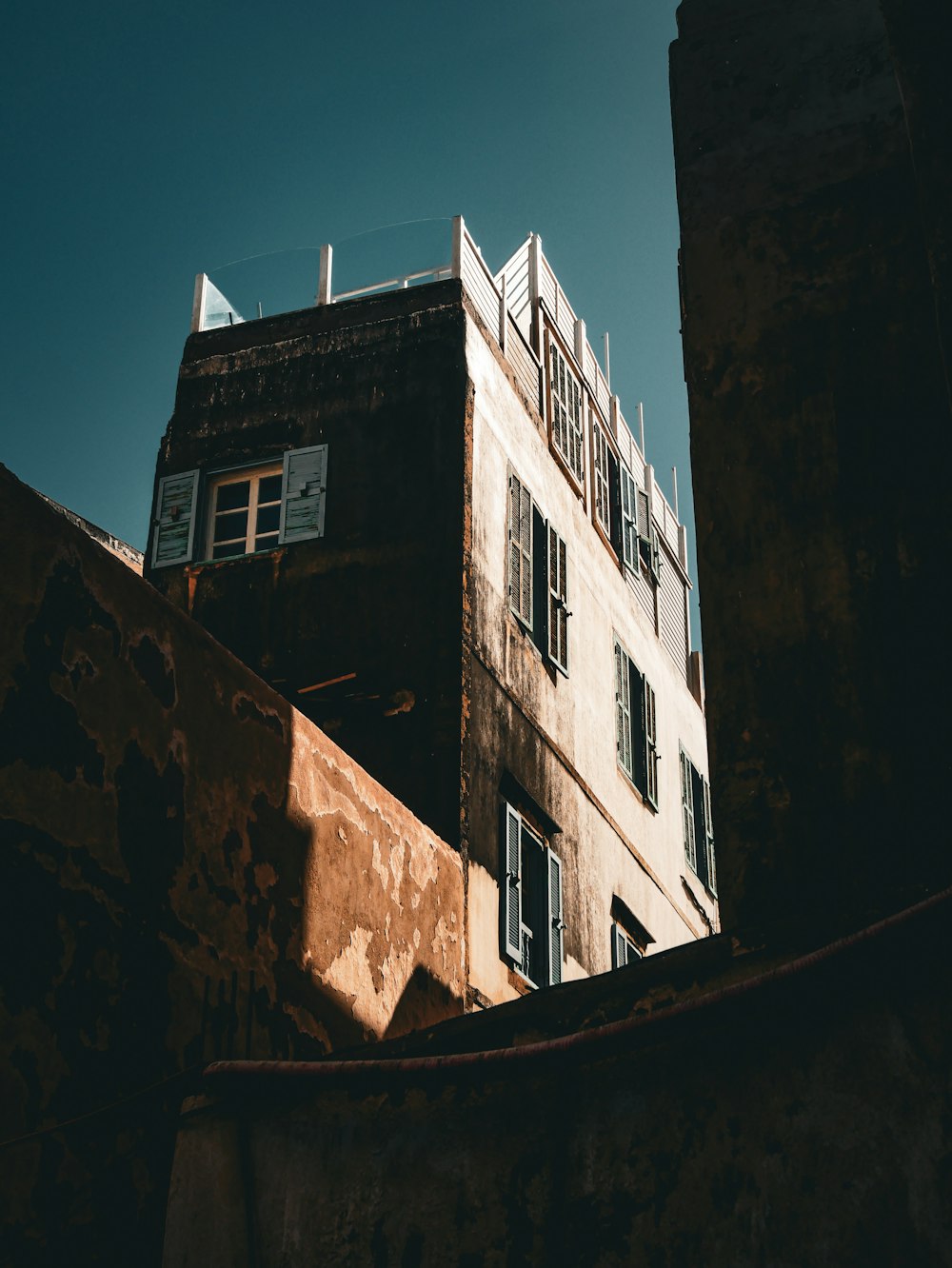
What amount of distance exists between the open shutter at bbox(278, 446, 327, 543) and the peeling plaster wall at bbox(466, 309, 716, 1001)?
48.8 inches

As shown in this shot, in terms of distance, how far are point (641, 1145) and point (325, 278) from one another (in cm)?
1053

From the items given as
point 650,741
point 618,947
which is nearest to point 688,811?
point 650,741

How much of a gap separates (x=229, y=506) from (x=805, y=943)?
8848mm

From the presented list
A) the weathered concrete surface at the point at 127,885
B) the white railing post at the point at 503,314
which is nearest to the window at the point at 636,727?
the white railing post at the point at 503,314

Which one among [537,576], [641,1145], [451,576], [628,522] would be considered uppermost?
[628,522]

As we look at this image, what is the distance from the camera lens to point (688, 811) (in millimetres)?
15555

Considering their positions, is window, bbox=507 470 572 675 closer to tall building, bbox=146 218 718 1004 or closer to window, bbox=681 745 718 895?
tall building, bbox=146 218 718 1004

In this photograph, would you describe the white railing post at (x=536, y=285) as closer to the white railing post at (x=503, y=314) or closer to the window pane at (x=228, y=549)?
the white railing post at (x=503, y=314)

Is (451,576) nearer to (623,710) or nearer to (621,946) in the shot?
(623,710)

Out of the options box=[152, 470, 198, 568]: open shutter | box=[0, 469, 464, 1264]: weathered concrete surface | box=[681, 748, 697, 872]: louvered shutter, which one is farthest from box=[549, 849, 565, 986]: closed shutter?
box=[681, 748, 697, 872]: louvered shutter

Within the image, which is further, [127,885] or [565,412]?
[565,412]

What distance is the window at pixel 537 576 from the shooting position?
1169 cm

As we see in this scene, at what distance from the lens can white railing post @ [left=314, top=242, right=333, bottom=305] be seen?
12.5 metres

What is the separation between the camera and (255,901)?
5.89 m
